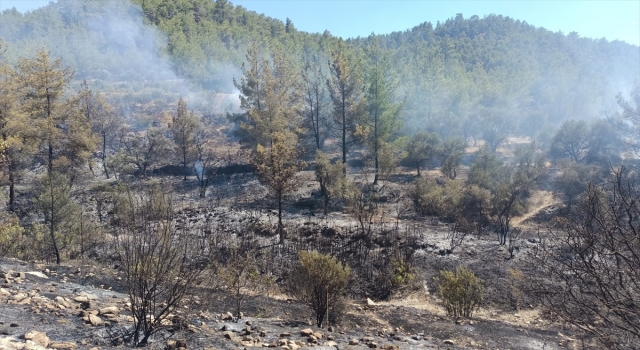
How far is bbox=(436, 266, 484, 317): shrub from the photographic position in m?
11.4

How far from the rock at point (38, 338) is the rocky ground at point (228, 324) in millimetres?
12

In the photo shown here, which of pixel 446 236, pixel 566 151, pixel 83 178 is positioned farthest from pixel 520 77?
pixel 83 178

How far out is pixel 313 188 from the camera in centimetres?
2842

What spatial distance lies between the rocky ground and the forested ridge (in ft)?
0.87

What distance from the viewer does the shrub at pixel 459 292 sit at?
11414 mm

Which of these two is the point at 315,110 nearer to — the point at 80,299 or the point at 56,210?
the point at 56,210

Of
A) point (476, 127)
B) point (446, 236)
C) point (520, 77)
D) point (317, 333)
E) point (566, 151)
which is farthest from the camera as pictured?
point (520, 77)

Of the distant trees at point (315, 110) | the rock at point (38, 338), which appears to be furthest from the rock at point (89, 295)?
the distant trees at point (315, 110)

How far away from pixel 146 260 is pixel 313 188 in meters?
22.7

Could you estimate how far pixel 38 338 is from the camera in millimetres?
5547

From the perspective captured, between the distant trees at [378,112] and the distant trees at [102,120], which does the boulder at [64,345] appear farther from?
the distant trees at [102,120]

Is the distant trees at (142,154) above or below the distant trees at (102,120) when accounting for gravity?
below

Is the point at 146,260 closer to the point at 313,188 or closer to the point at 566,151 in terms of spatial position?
the point at 313,188

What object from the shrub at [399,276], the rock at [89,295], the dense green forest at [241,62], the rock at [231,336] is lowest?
the shrub at [399,276]
